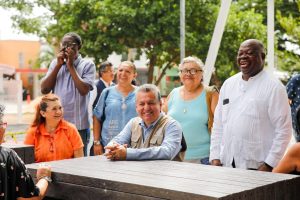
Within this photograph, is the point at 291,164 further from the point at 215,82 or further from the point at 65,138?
the point at 215,82

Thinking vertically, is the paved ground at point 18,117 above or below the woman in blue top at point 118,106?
below

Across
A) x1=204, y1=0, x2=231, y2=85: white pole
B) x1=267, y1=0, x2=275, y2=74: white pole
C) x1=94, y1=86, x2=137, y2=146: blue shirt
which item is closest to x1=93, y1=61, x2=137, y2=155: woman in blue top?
x1=94, y1=86, x2=137, y2=146: blue shirt

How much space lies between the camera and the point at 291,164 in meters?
3.23

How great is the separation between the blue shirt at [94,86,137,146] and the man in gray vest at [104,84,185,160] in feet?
3.94

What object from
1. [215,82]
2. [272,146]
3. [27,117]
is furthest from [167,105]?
[27,117]

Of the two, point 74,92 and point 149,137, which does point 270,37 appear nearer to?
point 74,92

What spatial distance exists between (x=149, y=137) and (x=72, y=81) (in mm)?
1560

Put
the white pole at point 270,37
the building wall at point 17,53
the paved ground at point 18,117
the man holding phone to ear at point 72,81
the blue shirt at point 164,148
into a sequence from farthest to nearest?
the building wall at point 17,53 → the paved ground at point 18,117 → the white pole at point 270,37 → the man holding phone to ear at point 72,81 → the blue shirt at point 164,148

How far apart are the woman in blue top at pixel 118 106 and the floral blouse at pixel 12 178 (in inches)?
85.4

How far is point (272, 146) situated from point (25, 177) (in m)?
1.71

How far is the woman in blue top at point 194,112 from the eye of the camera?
4.53 metres

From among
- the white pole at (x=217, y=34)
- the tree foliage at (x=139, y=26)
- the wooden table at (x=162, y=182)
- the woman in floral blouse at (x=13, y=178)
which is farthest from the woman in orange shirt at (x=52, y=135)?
the tree foliage at (x=139, y=26)

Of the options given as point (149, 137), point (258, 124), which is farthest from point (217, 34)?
point (149, 137)

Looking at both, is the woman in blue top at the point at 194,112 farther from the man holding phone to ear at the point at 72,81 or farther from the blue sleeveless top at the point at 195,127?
the man holding phone to ear at the point at 72,81
